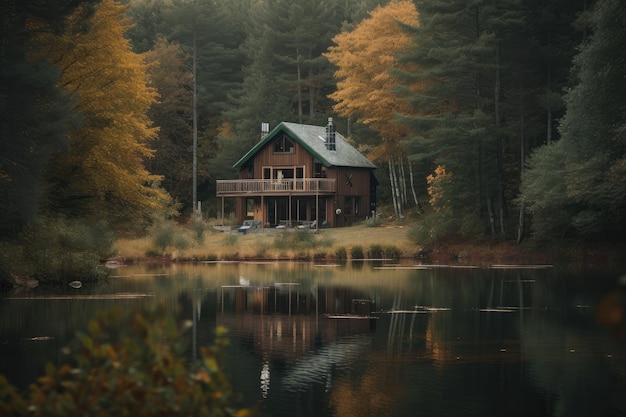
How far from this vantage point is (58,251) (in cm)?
3547

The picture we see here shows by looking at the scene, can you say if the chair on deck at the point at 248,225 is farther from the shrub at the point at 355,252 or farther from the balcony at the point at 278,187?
the shrub at the point at 355,252

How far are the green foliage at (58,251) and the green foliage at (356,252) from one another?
18176mm

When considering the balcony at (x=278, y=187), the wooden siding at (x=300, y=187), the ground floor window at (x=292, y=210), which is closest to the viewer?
the balcony at (x=278, y=187)

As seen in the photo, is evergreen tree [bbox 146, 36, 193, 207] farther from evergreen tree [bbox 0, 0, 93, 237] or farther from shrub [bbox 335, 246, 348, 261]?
evergreen tree [bbox 0, 0, 93, 237]

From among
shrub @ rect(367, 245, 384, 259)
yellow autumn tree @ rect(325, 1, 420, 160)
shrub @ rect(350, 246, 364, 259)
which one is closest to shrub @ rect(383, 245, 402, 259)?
shrub @ rect(367, 245, 384, 259)

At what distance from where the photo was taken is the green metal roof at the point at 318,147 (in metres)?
68.7

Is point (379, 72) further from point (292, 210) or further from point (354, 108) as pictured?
point (292, 210)

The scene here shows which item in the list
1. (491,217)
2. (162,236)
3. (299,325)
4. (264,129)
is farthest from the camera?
(264,129)

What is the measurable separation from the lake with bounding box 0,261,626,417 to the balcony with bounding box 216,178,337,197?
26.9 meters

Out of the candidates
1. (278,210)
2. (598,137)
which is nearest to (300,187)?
(278,210)

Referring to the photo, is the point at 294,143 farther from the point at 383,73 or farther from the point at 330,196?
the point at 383,73

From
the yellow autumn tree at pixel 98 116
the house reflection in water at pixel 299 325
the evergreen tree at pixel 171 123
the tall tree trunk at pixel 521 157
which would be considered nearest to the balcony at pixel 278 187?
the evergreen tree at pixel 171 123

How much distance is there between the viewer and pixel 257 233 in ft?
212

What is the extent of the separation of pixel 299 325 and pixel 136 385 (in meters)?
18.0
